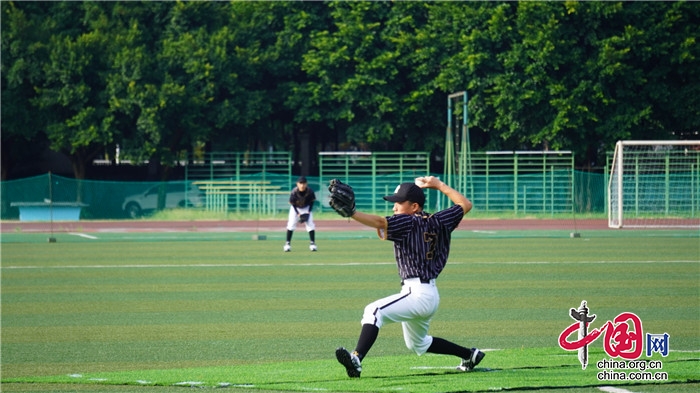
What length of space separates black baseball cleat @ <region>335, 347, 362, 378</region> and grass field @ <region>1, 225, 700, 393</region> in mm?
130

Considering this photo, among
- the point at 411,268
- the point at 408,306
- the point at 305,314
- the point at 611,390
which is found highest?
the point at 411,268

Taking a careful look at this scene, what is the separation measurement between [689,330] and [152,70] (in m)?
36.0

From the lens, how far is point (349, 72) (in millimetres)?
46969

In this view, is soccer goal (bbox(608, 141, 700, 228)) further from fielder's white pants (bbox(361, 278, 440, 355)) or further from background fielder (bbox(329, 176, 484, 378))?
fielder's white pants (bbox(361, 278, 440, 355))

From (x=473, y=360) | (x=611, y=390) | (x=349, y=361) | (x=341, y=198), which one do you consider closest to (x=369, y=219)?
(x=341, y=198)

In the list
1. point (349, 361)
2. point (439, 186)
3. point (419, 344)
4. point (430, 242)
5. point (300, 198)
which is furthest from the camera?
point (300, 198)

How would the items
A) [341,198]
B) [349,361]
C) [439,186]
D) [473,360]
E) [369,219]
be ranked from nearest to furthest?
[341,198] → [369,219] → [349,361] → [439,186] → [473,360]

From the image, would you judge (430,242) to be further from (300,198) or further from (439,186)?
(300,198)

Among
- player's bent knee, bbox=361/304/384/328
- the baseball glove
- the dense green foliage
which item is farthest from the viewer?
the dense green foliage

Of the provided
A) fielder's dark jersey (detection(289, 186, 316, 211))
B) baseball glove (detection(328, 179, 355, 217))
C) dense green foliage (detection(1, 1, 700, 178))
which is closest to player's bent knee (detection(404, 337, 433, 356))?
baseball glove (detection(328, 179, 355, 217))

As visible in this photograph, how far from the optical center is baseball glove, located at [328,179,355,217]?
8500 mm

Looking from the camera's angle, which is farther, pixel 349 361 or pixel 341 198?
pixel 349 361

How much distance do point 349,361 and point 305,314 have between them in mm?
5548

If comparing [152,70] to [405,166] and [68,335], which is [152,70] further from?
[68,335]
